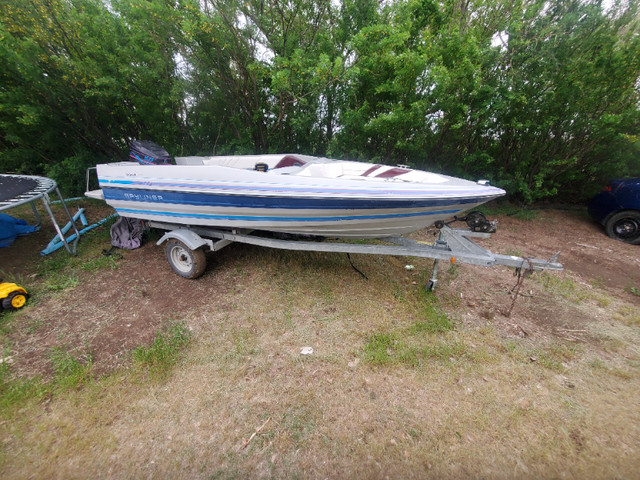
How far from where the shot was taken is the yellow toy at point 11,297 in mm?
2505

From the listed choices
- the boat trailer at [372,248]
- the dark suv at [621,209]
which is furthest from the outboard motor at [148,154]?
the dark suv at [621,209]

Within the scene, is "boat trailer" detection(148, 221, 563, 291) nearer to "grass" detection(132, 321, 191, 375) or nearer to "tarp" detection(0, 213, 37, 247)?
"grass" detection(132, 321, 191, 375)

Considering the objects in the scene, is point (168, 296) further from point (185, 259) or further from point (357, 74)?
point (357, 74)

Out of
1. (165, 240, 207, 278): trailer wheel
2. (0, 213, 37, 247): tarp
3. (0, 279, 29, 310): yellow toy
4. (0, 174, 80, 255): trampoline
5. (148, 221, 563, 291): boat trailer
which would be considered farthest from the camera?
(0, 213, 37, 247): tarp

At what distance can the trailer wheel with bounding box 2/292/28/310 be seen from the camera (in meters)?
2.52

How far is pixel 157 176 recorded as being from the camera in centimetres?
290

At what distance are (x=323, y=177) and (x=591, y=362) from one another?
2846mm

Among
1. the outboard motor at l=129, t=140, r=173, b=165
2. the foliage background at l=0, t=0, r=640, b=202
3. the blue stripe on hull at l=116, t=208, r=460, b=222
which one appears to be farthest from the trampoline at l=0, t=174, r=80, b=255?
the foliage background at l=0, t=0, r=640, b=202

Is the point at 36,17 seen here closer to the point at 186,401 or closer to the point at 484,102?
the point at 186,401

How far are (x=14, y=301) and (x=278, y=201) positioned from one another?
2.88 meters

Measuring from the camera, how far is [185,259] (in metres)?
3.17

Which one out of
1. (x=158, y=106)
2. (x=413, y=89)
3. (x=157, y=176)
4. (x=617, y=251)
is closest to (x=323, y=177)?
(x=157, y=176)

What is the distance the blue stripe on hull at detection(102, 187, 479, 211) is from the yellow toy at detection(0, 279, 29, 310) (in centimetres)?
141

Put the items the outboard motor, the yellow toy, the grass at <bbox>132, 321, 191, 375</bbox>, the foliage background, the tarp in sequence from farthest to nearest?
the foliage background
the tarp
the outboard motor
the yellow toy
the grass at <bbox>132, 321, 191, 375</bbox>
